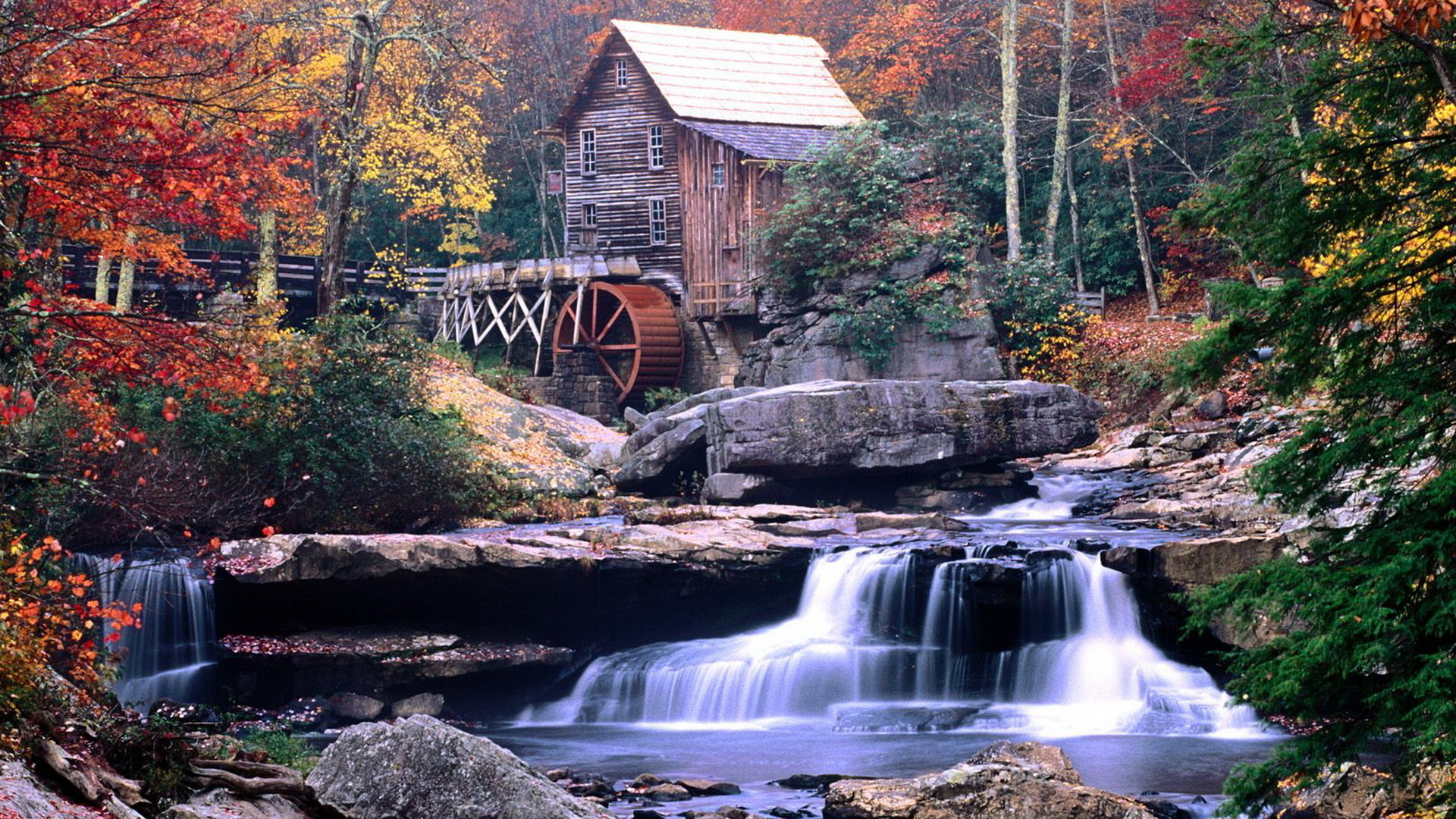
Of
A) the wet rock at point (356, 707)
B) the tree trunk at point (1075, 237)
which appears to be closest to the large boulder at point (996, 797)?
the wet rock at point (356, 707)

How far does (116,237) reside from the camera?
14.1 meters

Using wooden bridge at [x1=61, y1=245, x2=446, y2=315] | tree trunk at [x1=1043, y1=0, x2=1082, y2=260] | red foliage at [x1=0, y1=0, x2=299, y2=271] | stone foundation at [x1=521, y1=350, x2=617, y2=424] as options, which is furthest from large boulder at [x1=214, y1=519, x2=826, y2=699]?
stone foundation at [x1=521, y1=350, x2=617, y2=424]

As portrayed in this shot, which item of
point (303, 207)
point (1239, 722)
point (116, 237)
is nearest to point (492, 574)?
point (116, 237)

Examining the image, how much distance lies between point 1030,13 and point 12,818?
115 ft

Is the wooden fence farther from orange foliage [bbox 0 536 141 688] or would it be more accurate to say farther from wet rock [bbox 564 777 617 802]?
wet rock [bbox 564 777 617 802]

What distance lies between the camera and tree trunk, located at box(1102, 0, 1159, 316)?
31.4 metres

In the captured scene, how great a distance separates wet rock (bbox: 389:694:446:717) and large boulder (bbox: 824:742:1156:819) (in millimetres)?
6433

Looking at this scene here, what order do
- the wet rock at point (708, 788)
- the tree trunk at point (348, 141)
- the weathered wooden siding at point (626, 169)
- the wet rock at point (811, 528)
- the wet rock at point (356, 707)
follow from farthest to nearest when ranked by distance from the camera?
the weathered wooden siding at point (626, 169), the tree trunk at point (348, 141), the wet rock at point (811, 528), the wet rock at point (356, 707), the wet rock at point (708, 788)

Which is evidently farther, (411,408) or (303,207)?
(303,207)

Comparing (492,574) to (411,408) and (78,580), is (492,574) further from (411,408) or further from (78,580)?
(78,580)

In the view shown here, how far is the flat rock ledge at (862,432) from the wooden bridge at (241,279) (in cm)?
966

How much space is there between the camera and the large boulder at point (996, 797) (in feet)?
29.4

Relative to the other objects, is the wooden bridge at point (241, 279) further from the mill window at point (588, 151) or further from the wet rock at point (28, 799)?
the wet rock at point (28, 799)

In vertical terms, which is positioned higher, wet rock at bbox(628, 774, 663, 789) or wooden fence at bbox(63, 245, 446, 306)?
wooden fence at bbox(63, 245, 446, 306)
